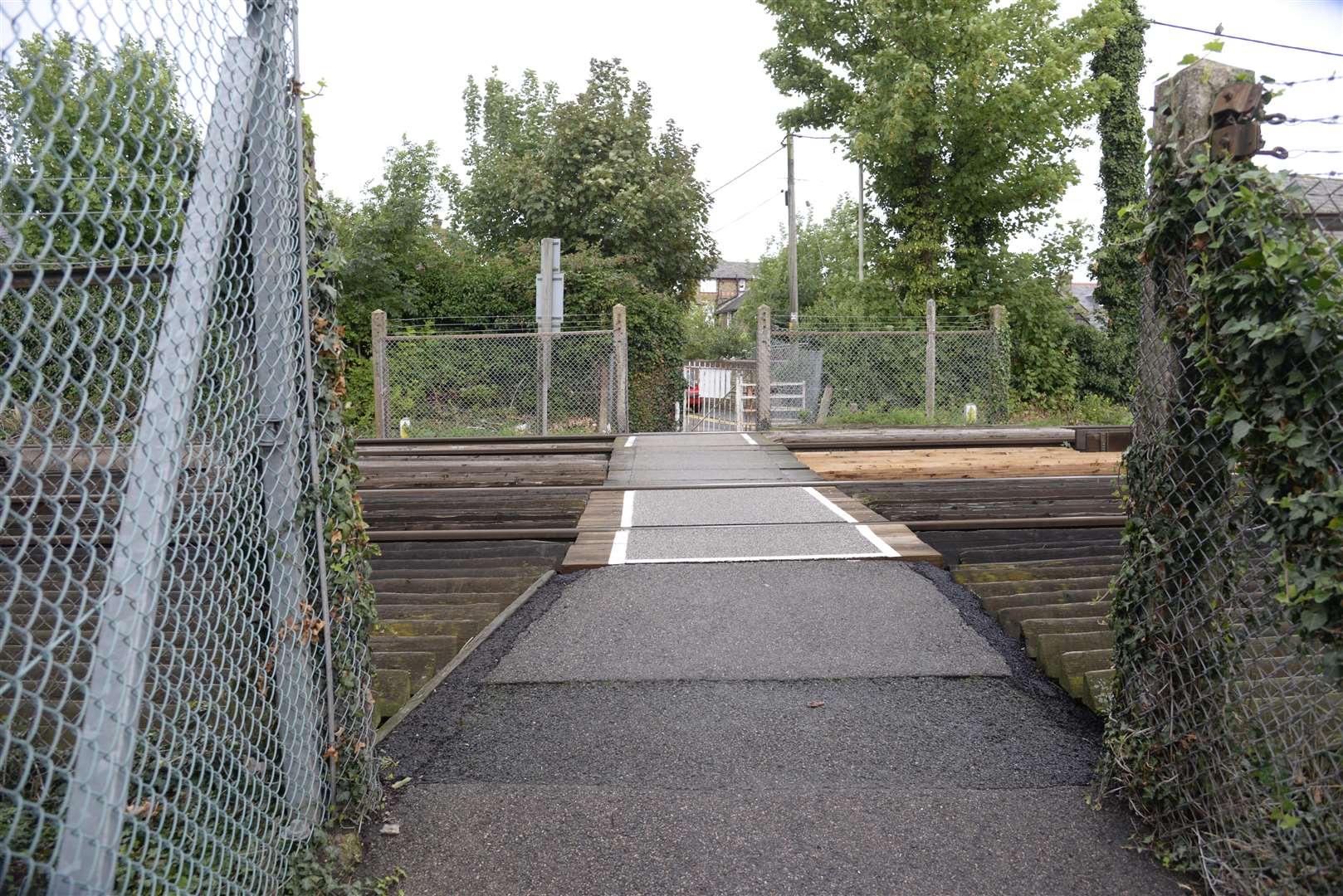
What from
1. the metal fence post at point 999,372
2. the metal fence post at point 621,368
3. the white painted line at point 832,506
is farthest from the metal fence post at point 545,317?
the metal fence post at point 999,372

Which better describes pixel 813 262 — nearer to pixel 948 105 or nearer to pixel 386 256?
pixel 948 105

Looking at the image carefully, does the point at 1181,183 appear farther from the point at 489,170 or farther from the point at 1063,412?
the point at 489,170

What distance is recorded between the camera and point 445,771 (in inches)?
137

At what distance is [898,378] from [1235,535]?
46.8ft

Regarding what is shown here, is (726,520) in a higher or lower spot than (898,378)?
lower

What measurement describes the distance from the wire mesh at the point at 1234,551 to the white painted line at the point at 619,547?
11.7 feet

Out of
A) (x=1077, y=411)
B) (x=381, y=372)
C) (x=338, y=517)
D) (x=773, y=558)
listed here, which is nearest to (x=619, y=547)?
(x=773, y=558)

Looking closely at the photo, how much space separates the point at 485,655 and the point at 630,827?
1.77 metres

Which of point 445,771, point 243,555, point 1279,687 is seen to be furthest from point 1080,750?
point 243,555

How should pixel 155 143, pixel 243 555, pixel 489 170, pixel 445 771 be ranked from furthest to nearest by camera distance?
pixel 489 170
pixel 445 771
pixel 243 555
pixel 155 143

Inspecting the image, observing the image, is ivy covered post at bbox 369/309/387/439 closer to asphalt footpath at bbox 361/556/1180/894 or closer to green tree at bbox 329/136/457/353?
green tree at bbox 329/136/457/353

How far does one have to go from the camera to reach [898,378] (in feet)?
55.2

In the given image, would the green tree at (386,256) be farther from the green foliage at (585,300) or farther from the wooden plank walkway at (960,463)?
the wooden plank walkway at (960,463)

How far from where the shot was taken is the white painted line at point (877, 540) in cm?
632
